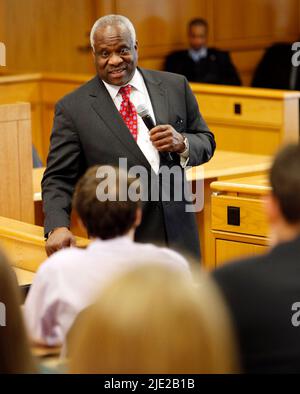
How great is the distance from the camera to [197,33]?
9398 millimetres

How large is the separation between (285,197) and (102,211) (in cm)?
67

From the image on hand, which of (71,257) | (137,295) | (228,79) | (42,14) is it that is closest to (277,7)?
(228,79)

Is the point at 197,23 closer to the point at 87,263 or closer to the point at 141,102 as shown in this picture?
the point at 141,102

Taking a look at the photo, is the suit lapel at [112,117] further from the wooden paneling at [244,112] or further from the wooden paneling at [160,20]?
the wooden paneling at [160,20]

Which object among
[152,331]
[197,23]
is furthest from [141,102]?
[197,23]

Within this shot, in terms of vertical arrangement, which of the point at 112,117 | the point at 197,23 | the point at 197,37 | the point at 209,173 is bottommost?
the point at 209,173

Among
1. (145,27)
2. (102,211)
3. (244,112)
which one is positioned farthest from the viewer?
→ (145,27)

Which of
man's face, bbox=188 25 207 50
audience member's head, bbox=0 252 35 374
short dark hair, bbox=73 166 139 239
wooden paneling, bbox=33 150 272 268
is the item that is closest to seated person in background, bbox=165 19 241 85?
man's face, bbox=188 25 207 50

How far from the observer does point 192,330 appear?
4.33 ft

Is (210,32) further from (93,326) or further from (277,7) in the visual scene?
(93,326)

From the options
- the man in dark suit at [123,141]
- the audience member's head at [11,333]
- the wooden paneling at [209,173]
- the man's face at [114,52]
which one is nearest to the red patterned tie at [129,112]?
the man in dark suit at [123,141]

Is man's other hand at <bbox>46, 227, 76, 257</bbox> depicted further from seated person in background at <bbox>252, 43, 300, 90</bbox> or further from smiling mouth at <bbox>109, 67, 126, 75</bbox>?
seated person in background at <bbox>252, 43, 300, 90</bbox>

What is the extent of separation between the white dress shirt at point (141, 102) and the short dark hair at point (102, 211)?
36.5 inches

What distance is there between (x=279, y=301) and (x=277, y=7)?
9.47 metres
